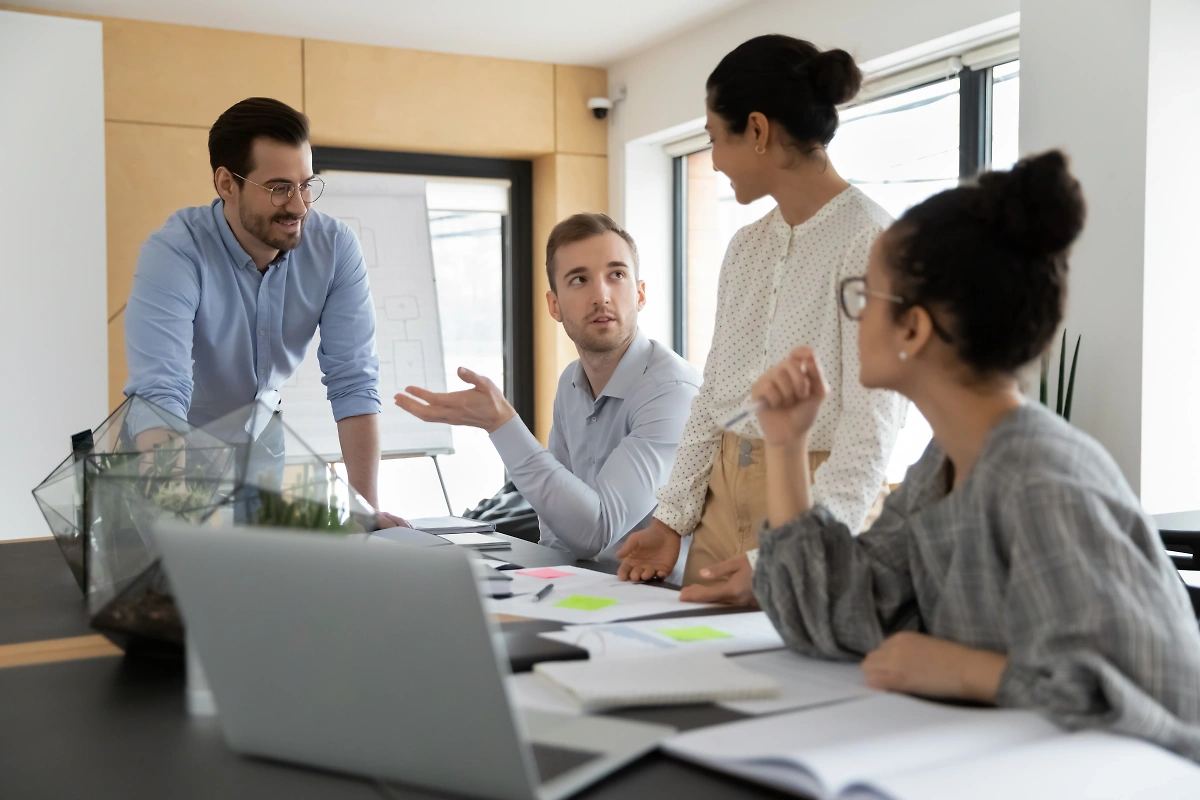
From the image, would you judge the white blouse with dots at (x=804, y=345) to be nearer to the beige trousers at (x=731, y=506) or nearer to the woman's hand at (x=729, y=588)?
the beige trousers at (x=731, y=506)

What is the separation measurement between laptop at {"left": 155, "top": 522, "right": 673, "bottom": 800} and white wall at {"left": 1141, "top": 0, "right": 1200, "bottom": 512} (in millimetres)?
2970

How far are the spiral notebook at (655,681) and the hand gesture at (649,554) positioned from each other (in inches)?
22.2

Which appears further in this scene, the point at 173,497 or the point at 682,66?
the point at 682,66

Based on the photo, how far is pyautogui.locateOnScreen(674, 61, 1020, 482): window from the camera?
4.21 m

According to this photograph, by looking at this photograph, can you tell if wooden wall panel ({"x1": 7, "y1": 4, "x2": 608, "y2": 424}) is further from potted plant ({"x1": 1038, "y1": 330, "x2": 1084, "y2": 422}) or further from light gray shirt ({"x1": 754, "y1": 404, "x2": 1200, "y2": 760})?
light gray shirt ({"x1": 754, "y1": 404, "x2": 1200, "y2": 760})

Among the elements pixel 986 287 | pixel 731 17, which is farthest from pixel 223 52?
pixel 986 287

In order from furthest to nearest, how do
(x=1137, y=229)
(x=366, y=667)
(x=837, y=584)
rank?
(x=1137, y=229)
(x=837, y=584)
(x=366, y=667)

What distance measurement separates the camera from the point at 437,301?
6.00 metres

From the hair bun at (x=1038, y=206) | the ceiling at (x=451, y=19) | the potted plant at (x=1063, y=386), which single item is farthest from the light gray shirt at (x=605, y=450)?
the ceiling at (x=451, y=19)

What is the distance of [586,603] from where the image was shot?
57.1 inches

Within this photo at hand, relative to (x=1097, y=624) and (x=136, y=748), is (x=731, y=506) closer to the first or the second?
(x=1097, y=624)

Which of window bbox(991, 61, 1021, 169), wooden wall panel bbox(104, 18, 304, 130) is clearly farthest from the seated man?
wooden wall panel bbox(104, 18, 304, 130)

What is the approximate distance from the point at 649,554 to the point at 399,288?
4.28 meters

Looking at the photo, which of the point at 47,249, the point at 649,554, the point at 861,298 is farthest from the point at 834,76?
the point at 47,249
